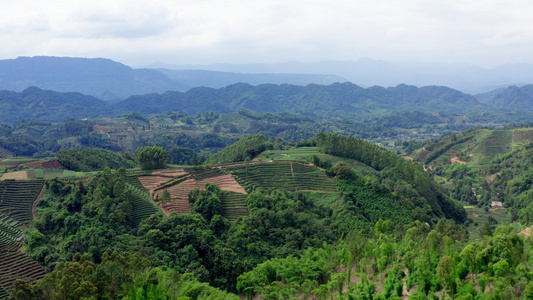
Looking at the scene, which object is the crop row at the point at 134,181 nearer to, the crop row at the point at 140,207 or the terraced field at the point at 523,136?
the crop row at the point at 140,207

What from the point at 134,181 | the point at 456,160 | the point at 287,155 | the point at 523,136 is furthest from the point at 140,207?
the point at 523,136

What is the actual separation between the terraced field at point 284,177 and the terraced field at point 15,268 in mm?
20733

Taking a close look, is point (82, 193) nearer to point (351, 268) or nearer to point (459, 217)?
point (351, 268)

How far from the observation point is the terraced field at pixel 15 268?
25.0 metres

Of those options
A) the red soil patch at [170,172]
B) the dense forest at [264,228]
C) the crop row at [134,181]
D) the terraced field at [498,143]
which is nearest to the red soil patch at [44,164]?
the dense forest at [264,228]

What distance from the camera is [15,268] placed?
2631 centimetres

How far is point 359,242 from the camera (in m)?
26.3

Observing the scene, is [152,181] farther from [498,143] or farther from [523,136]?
[523,136]

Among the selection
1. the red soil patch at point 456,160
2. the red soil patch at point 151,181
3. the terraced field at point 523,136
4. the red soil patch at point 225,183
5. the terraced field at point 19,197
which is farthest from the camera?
the terraced field at point 523,136

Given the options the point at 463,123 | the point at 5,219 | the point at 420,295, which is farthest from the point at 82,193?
the point at 463,123

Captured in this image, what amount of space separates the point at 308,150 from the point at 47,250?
37.8m

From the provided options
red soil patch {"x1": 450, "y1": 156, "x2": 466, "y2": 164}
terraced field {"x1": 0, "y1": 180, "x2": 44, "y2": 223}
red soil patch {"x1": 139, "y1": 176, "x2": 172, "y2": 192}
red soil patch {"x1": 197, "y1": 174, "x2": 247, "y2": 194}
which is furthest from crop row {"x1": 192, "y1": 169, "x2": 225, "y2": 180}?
red soil patch {"x1": 450, "y1": 156, "x2": 466, "y2": 164}

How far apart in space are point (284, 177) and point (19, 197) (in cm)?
2643

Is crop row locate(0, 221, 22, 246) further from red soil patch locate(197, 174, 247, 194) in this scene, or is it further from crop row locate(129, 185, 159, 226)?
red soil patch locate(197, 174, 247, 194)
